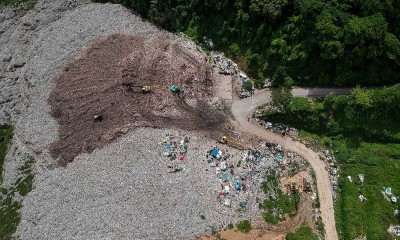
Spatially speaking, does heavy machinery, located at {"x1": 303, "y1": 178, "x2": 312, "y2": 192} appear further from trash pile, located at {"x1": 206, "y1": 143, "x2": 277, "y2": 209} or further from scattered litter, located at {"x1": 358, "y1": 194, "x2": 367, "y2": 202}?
scattered litter, located at {"x1": 358, "y1": 194, "x2": 367, "y2": 202}

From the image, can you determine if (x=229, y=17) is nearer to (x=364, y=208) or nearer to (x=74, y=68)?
(x=74, y=68)

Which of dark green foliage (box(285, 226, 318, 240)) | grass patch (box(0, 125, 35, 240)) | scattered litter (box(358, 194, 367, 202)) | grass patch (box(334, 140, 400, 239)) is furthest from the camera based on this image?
grass patch (box(0, 125, 35, 240))

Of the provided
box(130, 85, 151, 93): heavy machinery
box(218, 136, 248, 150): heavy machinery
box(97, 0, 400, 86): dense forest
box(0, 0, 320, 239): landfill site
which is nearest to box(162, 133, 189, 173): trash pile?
box(0, 0, 320, 239): landfill site

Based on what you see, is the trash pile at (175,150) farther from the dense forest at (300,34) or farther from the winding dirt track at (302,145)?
the dense forest at (300,34)

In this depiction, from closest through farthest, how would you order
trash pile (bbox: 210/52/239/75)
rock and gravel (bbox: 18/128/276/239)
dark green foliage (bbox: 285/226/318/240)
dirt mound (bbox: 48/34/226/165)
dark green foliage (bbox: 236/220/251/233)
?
dark green foliage (bbox: 285/226/318/240), dark green foliage (bbox: 236/220/251/233), rock and gravel (bbox: 18/128/276/239), dirt mound (bbox: 48/34/226/165), trash pile (bbox: 210/52/239/75)

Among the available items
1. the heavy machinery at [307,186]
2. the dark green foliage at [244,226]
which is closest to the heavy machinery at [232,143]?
the heavy machinery at [307,186]

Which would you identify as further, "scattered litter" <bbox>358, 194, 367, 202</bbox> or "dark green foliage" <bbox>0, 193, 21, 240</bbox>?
"dark green foliage" <bbox>0, 193, 21, 240</bbox>

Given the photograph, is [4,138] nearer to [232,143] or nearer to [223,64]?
[232,143]
